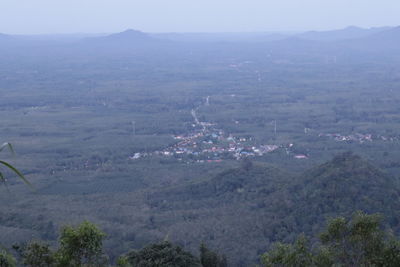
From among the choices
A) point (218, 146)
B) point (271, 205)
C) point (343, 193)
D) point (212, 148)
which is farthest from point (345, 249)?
point (218, 146)

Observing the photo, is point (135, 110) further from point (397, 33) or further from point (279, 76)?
→ point (397, 33)

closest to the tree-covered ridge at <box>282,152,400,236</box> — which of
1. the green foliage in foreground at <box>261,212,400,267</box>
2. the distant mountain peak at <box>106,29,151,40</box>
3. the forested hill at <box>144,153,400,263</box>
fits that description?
the forested hill at <box>144,153,400,263</box>

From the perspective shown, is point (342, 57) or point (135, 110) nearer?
point (135, 110)

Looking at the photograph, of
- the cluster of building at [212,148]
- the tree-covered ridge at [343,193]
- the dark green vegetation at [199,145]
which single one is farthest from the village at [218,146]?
the tree-covered ridge at [343,193]

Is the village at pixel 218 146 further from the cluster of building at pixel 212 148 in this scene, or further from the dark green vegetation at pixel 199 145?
the dark green vegetation at pixel 199 145

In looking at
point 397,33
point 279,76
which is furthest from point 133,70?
point 397,33

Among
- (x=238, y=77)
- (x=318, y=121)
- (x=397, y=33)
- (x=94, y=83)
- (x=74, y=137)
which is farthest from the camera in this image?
(x=397, y=33)
